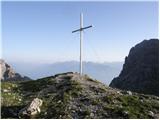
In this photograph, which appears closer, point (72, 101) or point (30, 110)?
point (30, 110)

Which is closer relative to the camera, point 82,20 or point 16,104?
point 16,104

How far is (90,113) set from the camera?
3531cm

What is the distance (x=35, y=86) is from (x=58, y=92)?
6686 millimetres

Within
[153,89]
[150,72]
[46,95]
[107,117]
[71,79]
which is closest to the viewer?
[107,117]

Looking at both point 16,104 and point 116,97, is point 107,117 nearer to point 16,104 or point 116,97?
point 116,97

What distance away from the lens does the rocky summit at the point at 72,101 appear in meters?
35.6

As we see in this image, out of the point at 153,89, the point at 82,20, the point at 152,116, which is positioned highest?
the point at 82,20

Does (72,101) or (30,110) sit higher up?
(72,101)

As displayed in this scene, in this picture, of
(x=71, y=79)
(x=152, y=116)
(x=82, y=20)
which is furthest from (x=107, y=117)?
(x=82, y=20)

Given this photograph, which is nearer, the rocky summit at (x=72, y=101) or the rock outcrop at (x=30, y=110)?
the rock outcrop at (x=30, y=110)

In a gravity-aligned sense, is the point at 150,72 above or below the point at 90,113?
below

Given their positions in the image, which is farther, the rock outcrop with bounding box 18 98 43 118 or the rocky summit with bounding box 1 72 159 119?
the rocky summit with bounding box 1 72 159 119

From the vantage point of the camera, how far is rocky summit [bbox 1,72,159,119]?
35625mm

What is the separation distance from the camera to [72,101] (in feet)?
129
